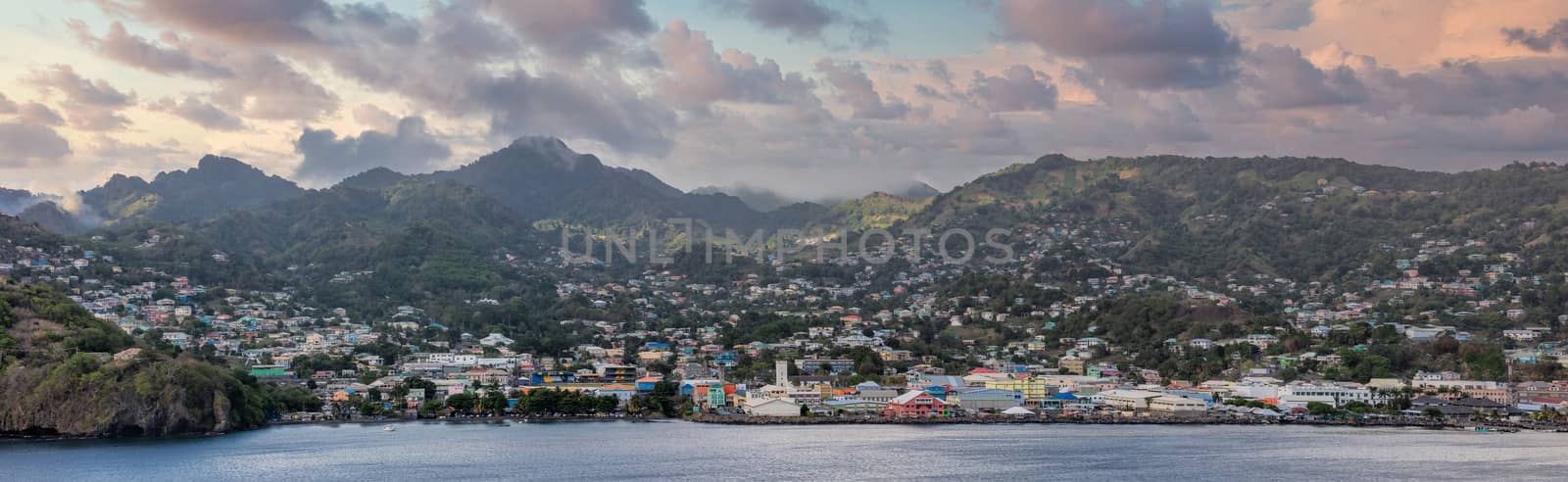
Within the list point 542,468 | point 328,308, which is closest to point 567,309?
point 328,308

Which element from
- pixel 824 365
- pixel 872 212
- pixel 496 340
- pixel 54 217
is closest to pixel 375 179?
pixel 54 217

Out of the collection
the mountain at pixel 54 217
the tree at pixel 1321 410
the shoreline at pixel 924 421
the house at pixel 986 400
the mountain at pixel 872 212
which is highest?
the mountain at pixel 872 212

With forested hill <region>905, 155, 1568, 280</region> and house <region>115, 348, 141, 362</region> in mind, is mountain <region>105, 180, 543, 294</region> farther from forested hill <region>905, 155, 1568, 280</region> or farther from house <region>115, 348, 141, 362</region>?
house <region>115, 348, 141, 362</region>

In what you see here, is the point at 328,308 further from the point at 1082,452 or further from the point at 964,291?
the point at 1082,452

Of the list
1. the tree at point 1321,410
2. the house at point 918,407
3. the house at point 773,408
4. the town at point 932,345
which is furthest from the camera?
the town at point 932,345

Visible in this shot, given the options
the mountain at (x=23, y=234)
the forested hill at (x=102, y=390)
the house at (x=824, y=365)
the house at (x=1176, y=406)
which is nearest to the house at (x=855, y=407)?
the house at (x=824, y=365)

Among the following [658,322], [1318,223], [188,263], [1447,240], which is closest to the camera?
[658,322]

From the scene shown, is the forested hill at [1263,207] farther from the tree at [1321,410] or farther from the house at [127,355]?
the house at [127,355]
